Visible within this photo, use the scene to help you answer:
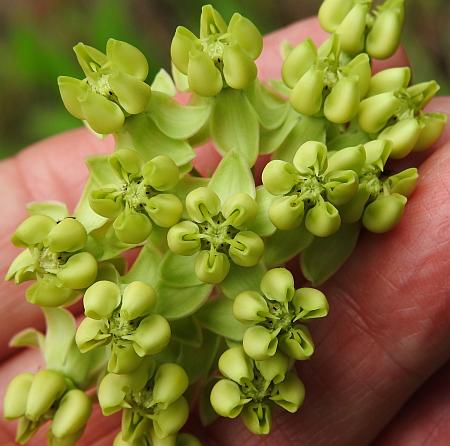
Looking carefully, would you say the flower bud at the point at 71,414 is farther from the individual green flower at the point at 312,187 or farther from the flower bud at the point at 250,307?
the individual green flower at the point at 312,187

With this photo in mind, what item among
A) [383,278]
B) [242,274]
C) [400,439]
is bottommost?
[400,439]

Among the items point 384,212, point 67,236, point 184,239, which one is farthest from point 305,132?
point 67,236

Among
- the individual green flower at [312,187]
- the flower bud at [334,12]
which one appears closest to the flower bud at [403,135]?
Result: the individual green flower at [312,187]

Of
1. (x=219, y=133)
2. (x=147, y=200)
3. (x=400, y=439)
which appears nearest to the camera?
(x=147, y=200)

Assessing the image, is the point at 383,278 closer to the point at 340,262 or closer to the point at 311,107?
the point at 340,262

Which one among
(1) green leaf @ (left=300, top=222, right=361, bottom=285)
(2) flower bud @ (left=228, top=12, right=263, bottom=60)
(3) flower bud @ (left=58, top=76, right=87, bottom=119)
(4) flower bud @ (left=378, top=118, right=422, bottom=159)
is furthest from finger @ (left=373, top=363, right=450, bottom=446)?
(3) flower bud @ (left=58, top=76, right=87, bottom=119)

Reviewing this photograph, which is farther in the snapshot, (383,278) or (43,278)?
(383,278)

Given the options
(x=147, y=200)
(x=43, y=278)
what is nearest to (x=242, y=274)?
(x=147, y=200)
